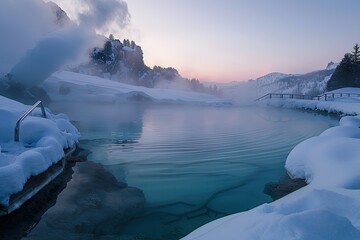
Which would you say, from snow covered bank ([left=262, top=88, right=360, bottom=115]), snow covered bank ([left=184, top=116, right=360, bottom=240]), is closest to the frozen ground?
snow covered bank ([left=184, top=116, right=360, bottom=240])

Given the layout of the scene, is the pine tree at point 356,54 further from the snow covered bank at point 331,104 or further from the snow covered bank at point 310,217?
the snow covered bank at point 310,217

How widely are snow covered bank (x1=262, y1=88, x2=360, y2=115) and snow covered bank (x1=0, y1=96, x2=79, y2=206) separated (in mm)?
23453

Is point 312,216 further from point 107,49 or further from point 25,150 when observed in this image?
point 107,49

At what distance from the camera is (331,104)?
31375mm

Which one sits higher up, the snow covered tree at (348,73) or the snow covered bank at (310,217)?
the snow covered tree at (348,73)

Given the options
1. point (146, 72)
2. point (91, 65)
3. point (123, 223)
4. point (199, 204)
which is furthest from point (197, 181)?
point (146, 72)

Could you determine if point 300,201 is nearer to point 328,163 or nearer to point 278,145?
point 328,163

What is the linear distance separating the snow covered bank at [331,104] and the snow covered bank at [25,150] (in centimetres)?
2345

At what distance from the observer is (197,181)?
731 cm

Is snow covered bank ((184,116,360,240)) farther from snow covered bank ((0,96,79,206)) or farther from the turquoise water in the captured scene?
snow covered bank ((0,96,79,206))

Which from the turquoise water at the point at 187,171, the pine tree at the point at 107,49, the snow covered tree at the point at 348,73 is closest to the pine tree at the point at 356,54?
the snow covered tree at the point at 348,73

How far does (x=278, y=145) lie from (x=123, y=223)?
355 inches

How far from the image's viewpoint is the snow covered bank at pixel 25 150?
4.59 m

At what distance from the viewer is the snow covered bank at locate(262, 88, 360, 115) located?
26594mm
